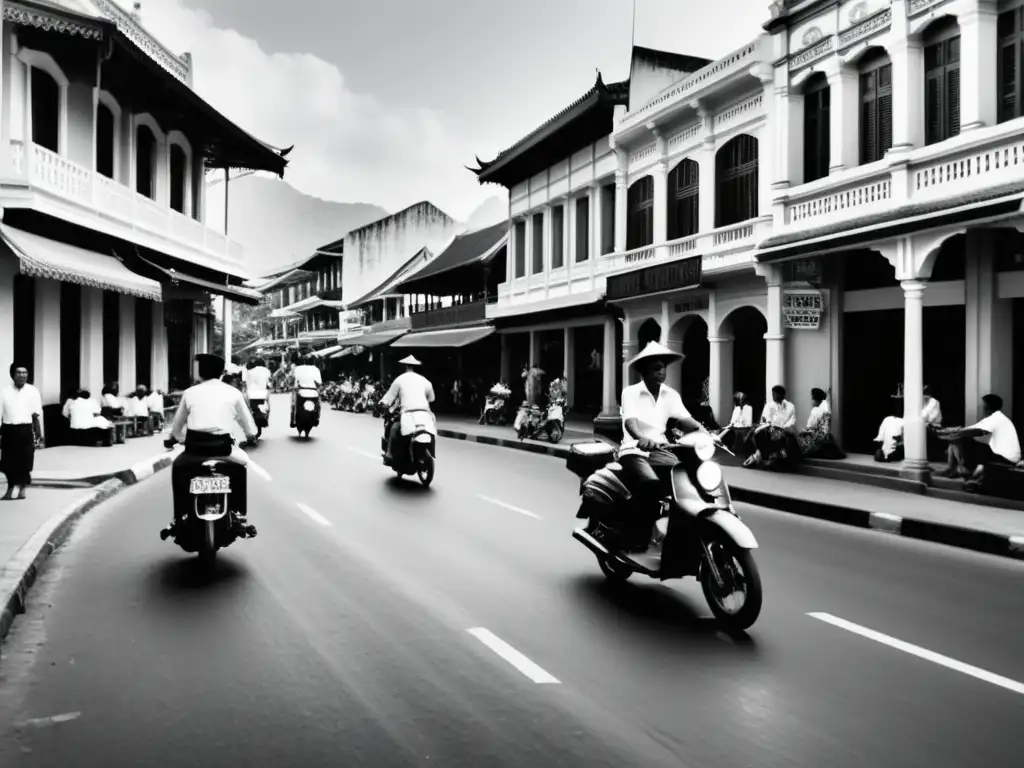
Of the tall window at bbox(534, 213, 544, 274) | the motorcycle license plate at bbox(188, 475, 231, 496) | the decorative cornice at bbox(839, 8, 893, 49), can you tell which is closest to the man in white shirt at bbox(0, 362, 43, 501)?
the motorcycle license plate at bbox(188, 475, 231, 496)

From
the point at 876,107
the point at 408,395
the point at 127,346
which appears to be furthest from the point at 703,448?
the point at 127,346

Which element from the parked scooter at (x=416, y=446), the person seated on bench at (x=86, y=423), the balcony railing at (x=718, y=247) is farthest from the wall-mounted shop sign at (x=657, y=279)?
the person seated on bench at (x=86, y=423)

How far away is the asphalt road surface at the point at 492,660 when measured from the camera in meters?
3.99

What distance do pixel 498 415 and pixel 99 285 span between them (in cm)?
1400

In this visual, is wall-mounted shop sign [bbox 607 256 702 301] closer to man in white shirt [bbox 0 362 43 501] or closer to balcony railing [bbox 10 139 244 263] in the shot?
balcony railing [bbox 10 139 244 263]

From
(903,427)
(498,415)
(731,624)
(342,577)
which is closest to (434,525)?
(342,577)

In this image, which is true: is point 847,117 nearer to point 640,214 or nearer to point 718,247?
point 718,247

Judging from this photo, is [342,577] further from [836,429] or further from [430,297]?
[430,297]

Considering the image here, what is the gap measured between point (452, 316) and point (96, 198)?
20.5 m

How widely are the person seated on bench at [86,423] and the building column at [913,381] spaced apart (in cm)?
1414

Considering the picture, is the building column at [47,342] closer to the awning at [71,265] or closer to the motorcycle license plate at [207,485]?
the awning at [71,265]

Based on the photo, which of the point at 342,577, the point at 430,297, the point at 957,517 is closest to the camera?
the point at 342,577

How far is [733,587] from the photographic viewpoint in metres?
5.88

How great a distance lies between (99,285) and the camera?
16219mm
